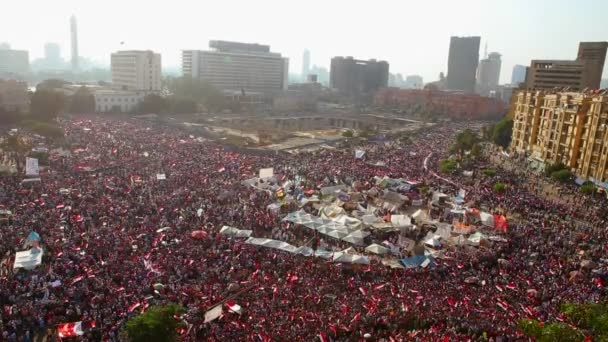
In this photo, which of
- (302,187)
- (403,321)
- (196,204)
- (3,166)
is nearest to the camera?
(403,321)

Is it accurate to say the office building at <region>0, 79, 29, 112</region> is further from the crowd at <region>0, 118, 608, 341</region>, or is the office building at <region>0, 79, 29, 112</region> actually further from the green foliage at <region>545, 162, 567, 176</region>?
the green foliage at <region>545, 162, 567, 176</region>

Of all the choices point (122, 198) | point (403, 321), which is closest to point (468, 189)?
point (403, 321)

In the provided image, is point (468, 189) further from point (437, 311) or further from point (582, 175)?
point (437, 311)

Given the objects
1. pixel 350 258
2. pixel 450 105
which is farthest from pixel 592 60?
pixel 350 258

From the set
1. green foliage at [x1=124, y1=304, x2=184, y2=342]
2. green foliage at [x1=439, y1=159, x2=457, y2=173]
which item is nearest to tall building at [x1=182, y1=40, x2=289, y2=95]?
green foliage at [x1=439, y1=159, x2=457, y2=173]

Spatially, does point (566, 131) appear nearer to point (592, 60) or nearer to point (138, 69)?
point (592, 60)

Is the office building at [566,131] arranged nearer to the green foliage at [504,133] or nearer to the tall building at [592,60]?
the green foliage at [504,133]
